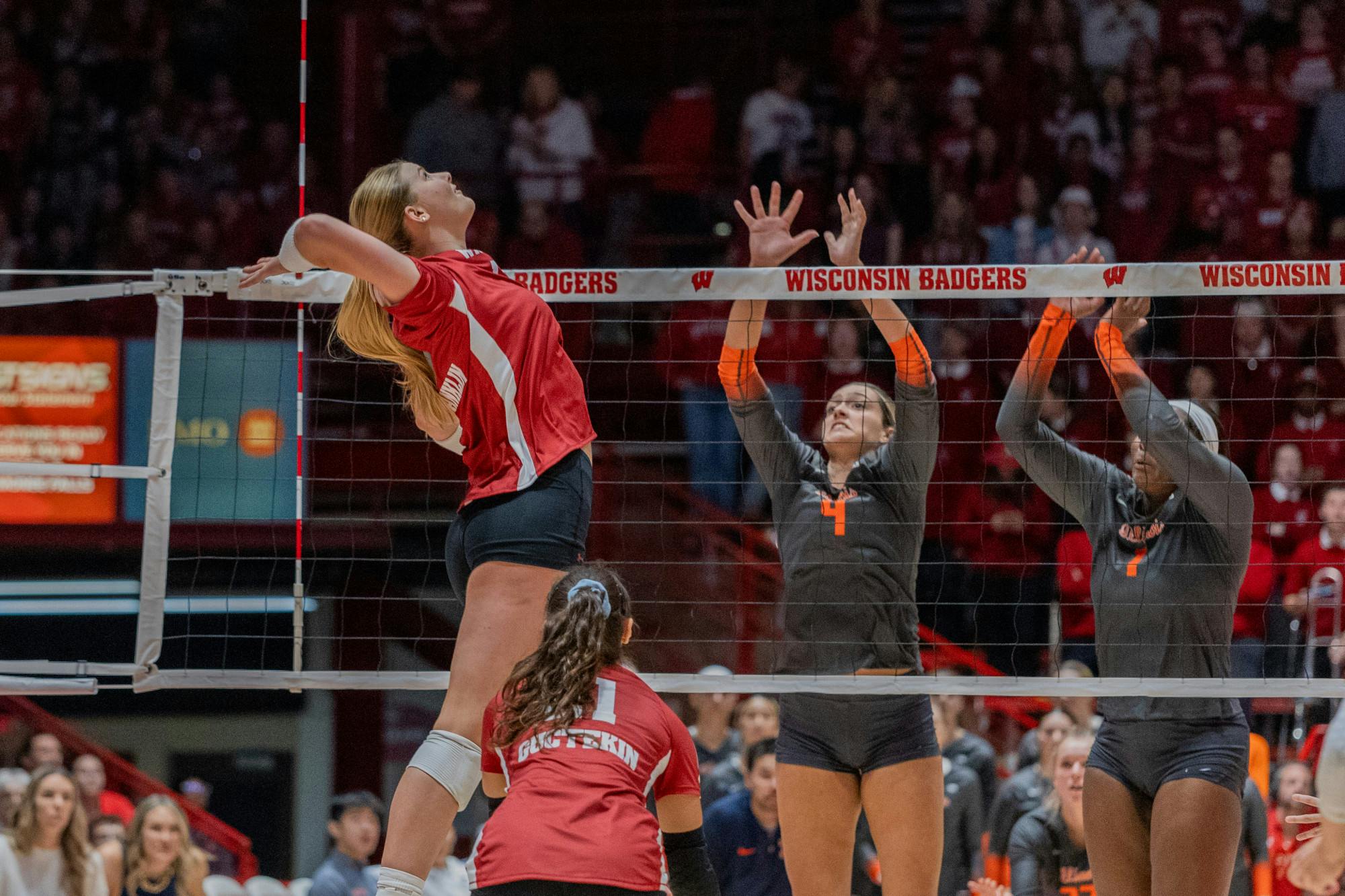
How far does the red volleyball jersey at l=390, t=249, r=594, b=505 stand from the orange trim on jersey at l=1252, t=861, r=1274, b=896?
16.0 ft

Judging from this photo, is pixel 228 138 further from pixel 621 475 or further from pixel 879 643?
pixel 879 643

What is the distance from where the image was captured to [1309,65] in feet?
44.5

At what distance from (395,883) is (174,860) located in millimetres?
5309

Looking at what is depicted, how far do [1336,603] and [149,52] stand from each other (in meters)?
11.6

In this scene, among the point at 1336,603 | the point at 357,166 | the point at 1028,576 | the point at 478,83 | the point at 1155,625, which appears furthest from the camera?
the point at 478,83

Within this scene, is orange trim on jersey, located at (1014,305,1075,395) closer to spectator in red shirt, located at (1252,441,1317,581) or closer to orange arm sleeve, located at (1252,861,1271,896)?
orange arm sleeve, located at (1252,861,1271,896)

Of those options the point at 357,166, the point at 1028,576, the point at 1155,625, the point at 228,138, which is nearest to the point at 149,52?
the point at 228,138

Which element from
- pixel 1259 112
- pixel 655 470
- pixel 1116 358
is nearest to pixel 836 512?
pixel 1116 358

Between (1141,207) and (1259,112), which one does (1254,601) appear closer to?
(1141,207)

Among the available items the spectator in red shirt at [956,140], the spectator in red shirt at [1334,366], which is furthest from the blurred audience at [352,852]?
the spectator in red shirt at [956,140]

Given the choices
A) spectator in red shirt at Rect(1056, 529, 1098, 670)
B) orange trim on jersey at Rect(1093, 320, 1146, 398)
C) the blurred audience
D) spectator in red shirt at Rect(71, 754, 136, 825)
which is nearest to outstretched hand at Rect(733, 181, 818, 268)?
orange trim on jersey at Rect(1093, 320, 1146, 398)

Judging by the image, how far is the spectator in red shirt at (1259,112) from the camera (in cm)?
1337

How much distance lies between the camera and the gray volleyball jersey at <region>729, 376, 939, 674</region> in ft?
19.1

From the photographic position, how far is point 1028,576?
11.3 m
